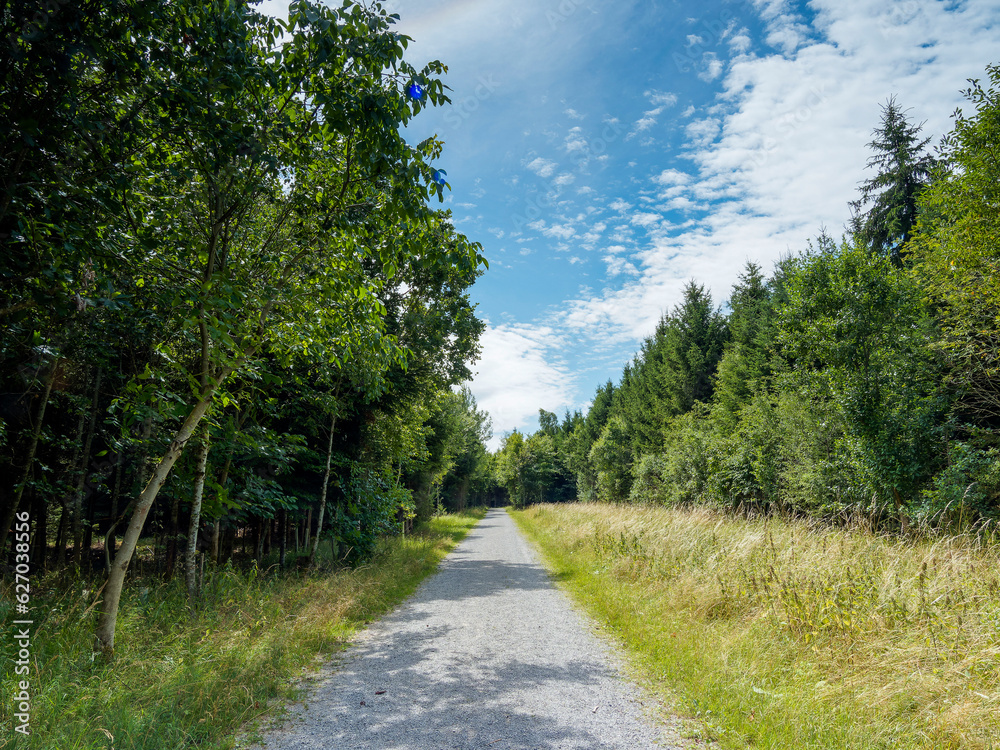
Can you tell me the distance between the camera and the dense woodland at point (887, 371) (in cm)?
1039

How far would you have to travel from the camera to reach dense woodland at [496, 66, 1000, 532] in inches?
409

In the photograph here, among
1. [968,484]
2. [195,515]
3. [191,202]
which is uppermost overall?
[191,202]

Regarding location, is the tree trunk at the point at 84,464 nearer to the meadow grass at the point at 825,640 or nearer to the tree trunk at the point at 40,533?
the tree trunk at the point at 40,533

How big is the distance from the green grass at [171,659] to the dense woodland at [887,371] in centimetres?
806

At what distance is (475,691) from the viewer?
15.0 feet

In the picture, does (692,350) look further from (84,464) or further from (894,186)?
(84,464)

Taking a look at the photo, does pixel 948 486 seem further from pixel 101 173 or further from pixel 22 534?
pixel 22 534

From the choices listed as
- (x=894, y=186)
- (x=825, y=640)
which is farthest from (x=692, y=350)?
(x=825, y=640)

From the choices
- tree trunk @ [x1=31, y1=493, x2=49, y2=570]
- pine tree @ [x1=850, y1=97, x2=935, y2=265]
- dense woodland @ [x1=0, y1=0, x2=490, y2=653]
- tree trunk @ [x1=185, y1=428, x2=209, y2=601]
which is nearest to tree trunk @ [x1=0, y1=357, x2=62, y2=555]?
dense woodland @ [x1=0, y1=0, x2=490, y2=653]

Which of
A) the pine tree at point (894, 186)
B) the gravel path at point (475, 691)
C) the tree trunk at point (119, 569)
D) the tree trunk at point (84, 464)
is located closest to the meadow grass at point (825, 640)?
the gravel path at point (475, 691)

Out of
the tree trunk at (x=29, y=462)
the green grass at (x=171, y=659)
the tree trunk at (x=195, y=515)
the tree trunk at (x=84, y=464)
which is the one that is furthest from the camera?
the tree trunk at (x=84, y=464)

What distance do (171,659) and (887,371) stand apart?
1623 centimetres

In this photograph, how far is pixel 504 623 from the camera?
710cm

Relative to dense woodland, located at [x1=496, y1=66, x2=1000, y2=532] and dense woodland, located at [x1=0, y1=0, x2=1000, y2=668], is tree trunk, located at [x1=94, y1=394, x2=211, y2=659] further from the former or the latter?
dense woodland, located at [x1=496, y1=66, x2=1000, y2=532]
